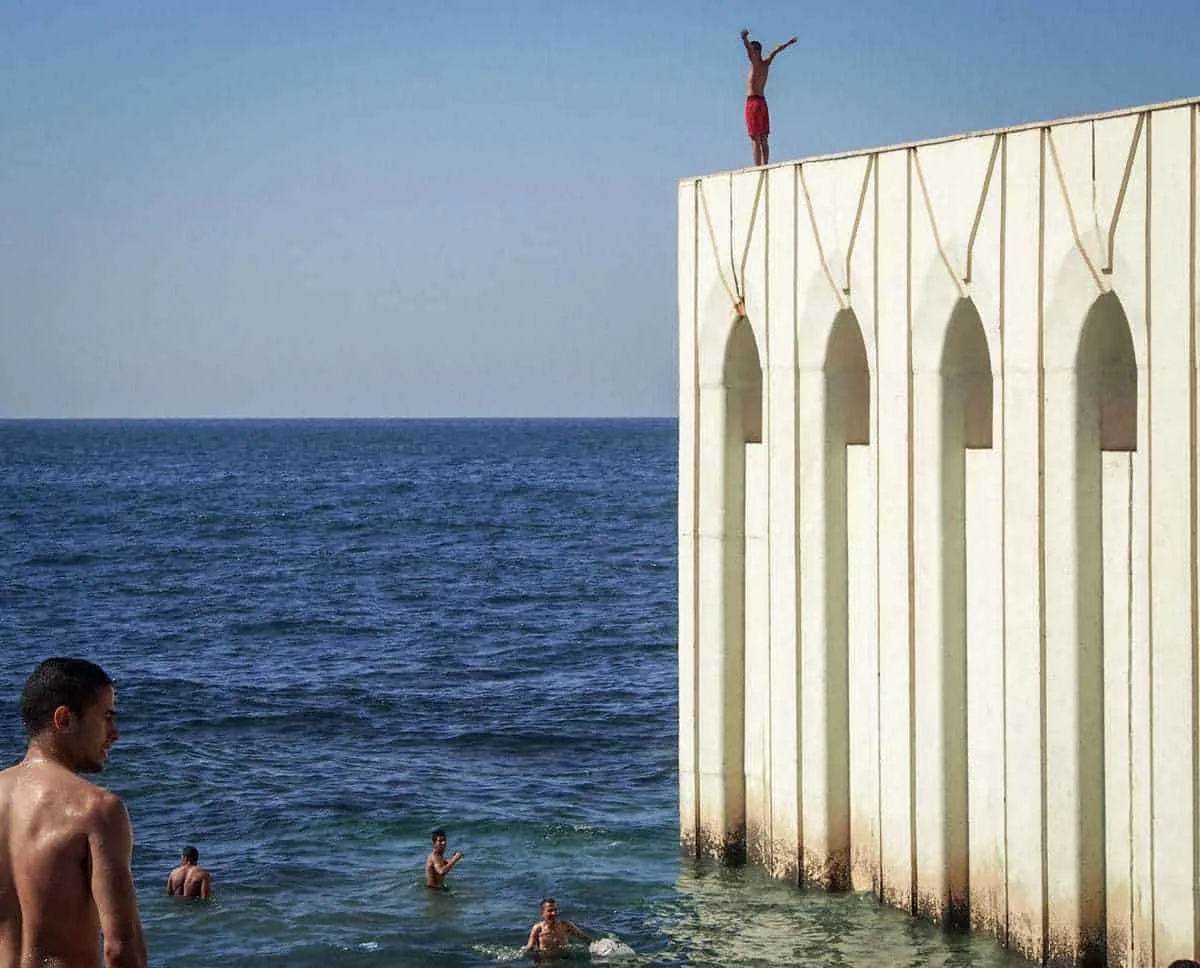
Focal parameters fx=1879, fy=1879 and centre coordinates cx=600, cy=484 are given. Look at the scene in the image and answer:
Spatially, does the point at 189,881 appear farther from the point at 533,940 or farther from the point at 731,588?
the point at 731,588

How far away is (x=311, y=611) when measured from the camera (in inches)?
2218

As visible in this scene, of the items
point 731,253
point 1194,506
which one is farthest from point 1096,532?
point 731,253

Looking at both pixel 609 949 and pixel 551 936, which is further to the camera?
pixel 609 949

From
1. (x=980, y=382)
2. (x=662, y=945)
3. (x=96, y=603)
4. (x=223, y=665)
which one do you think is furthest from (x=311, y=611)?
(x=980, y=382)

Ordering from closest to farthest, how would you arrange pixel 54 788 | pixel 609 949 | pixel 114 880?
pixel 114 880 < pixel 54 788 < pixel 609 949

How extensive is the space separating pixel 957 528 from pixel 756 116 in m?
5.51

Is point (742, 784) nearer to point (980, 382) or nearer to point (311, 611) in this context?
point (980, 382)

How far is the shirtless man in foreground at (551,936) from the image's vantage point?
60.4 feet

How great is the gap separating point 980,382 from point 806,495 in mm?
2228

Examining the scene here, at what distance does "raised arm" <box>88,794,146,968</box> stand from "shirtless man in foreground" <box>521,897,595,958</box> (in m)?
12.3

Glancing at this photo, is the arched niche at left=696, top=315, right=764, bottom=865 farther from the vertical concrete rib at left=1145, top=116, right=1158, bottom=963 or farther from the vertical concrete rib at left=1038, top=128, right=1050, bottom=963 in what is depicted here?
the vertical concrete rib at left=1145, top=116, right=1158, bottom=963

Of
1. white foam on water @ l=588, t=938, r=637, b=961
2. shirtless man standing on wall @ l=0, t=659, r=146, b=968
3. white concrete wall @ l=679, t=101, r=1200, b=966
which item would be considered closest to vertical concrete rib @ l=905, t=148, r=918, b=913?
white concrete wall @ l=679, t=101, r=1200, b=966

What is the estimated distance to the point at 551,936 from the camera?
1841 cm

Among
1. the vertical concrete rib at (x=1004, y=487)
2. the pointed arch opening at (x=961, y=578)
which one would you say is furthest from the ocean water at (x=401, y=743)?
the vertical concrete rib at (x=1004, y=487)
